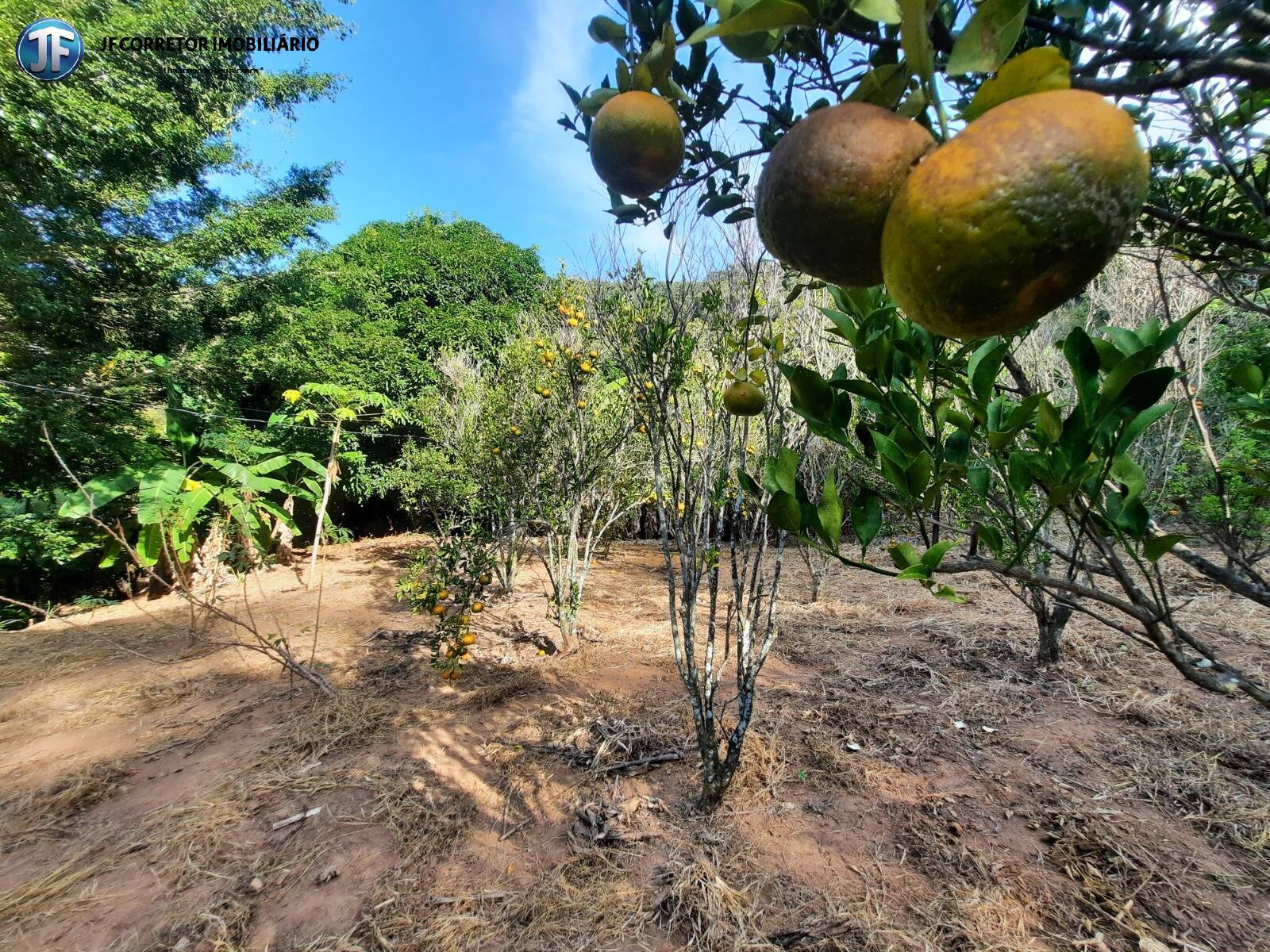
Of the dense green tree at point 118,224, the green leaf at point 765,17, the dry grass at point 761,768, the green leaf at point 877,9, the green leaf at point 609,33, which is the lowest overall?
the dry grass at point 761,768

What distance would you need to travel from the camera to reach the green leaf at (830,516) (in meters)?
0.87

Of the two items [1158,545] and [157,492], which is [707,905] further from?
[157,492]

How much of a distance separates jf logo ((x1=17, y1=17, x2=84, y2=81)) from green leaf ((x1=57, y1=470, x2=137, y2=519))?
4.33m

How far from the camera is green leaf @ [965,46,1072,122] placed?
381 millimetres

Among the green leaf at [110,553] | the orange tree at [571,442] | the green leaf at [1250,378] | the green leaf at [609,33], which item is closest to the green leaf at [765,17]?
the green leaf at [609,33]

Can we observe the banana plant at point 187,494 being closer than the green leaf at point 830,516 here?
No

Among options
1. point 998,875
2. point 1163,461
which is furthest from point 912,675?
point 1163,461

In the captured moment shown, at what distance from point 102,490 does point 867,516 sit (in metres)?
9.02

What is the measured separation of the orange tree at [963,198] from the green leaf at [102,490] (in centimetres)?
838

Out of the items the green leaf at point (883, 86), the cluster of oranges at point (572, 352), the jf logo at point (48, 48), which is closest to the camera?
the green leaf at point (883, 86)

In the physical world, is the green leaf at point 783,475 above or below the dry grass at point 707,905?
above

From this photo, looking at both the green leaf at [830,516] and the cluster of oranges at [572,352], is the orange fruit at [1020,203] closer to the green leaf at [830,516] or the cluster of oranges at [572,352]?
the green leaf at [830,516]

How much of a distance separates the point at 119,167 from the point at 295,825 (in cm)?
788

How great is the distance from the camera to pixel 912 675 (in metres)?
3.91
